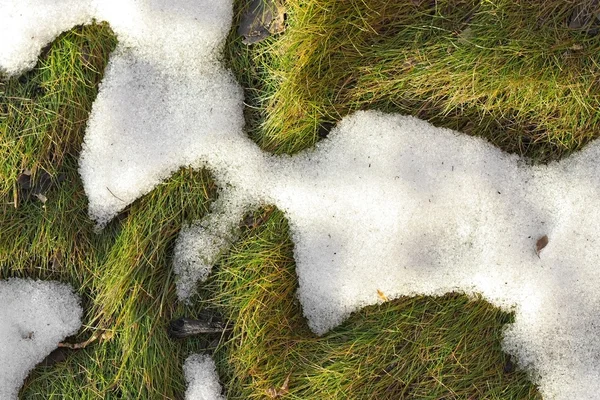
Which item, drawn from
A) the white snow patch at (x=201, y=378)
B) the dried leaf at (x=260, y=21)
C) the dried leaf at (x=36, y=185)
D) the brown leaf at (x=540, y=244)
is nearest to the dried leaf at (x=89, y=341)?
the white snow patch at (x=201, y=378)

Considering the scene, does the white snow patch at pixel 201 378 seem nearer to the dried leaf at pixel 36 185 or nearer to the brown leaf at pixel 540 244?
the dried leaf at pixel 36 185

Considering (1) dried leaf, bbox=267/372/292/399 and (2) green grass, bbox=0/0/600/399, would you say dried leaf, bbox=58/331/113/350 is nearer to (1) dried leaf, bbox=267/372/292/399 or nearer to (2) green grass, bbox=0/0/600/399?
(2) green grass, bbox=0/0/600/399

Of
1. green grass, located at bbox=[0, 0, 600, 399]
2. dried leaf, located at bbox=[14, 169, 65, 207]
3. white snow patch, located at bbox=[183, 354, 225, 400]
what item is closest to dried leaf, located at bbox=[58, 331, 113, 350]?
green grass, located at bbox=[0, 0, 600, 399]

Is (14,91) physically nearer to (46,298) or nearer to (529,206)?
(46,298)

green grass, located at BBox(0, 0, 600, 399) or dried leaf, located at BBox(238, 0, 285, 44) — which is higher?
dried leaf, located at BBox(238, 0, 285, 44)

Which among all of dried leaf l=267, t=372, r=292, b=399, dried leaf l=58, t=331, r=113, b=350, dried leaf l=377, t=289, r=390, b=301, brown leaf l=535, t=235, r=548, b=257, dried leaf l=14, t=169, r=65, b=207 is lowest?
dried leaf l=267, t=372, r=292, b=399
